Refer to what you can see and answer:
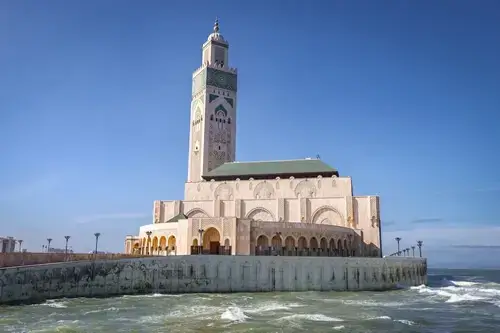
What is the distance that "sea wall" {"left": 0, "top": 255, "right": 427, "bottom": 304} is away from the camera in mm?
32406

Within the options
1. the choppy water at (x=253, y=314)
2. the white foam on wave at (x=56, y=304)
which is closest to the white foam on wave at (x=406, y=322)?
the choppy water at (x=253, y=314)

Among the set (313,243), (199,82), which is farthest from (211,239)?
(199,82)

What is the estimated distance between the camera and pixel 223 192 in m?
63.0

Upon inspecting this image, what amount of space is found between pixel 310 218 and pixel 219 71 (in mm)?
29617

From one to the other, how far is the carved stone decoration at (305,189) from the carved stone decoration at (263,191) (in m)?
3.52

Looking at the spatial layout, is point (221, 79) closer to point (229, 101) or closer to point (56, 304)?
point (229, 101)

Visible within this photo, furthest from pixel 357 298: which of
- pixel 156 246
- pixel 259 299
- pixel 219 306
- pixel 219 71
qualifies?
pixel 219 71

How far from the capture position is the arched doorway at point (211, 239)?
48531 mm

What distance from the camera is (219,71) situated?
7338 centimetres

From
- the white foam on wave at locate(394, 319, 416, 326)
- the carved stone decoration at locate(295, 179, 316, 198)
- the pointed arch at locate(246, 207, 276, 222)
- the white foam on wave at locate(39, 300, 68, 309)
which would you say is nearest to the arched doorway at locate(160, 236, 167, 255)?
the pointed arch at locate(246, 207, 276, 222)

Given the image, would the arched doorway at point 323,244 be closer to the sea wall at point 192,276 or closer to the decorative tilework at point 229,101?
the sea wall at point 192,276

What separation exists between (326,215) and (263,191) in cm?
900

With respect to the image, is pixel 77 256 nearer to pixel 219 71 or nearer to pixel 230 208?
pixel 230 208

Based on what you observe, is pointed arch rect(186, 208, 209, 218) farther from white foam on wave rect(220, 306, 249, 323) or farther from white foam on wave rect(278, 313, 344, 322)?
white foam on wave rect(278, 313, 344, 322)
